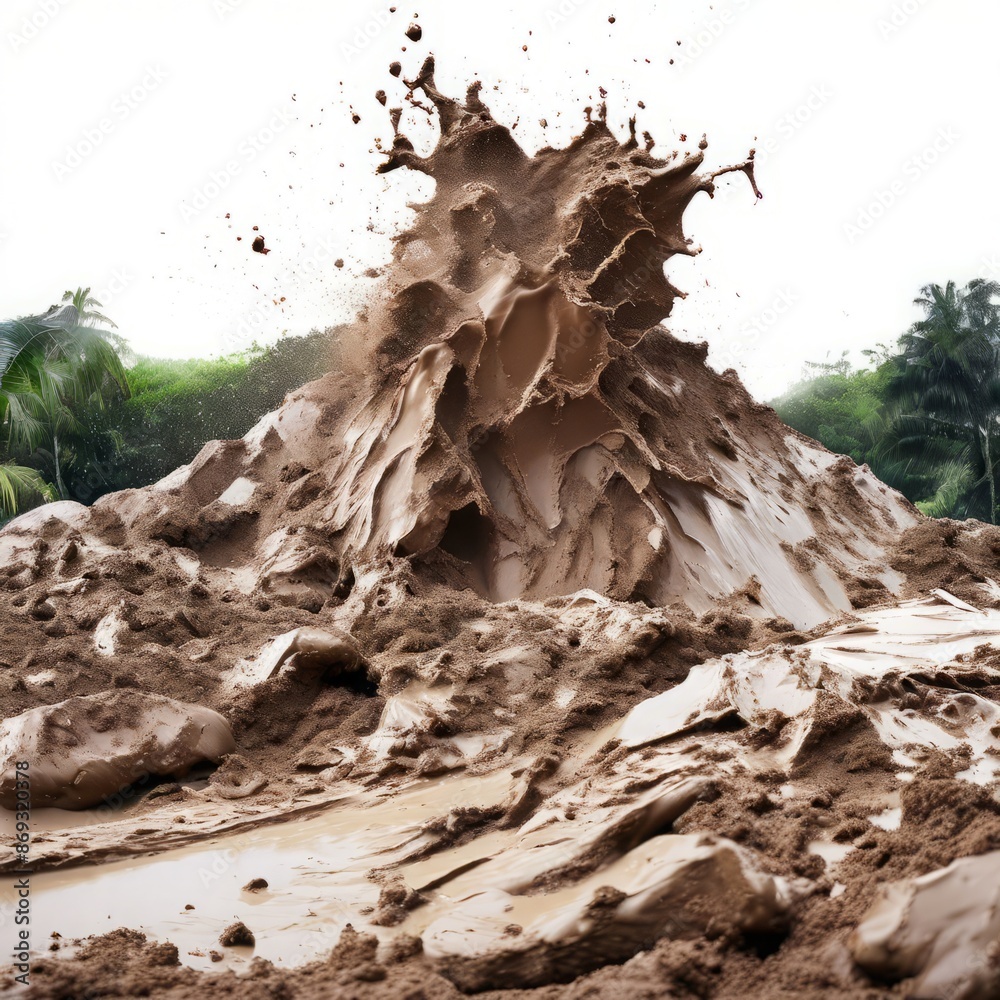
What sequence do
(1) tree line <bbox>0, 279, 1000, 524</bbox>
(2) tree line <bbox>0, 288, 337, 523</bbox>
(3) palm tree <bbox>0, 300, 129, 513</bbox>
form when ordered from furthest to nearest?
(1) tree line <bbox>0, 279, 1000, 524</bbox> → (2) tree line <bbox>0, 288, 337, 523</bbox> → (3) palm tree <bbox>0, 300, 129, 513</bbox>

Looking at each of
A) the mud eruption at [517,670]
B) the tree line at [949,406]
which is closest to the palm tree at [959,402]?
the tree line at [949,406]

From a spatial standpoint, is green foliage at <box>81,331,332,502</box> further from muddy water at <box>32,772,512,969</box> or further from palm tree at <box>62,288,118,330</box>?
muddy water at <box>32,772,512,969</box>

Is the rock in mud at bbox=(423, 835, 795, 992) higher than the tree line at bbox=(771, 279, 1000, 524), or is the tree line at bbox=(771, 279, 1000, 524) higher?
the tree line at bbox=(771, 279, 1000, 524)

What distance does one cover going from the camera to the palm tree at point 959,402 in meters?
23.9

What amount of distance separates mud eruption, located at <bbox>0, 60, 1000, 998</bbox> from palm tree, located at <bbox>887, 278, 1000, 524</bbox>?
14.7 metres

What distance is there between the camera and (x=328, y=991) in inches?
89.0

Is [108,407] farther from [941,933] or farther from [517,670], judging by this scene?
[941,933]

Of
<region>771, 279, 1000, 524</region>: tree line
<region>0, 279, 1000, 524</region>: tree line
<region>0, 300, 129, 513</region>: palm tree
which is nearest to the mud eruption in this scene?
<region>0, 300, 129, 513</region>: palm tree

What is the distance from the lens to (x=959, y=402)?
2400 centimetres

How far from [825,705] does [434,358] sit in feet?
15.1

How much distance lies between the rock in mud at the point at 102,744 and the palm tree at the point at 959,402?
22751mm

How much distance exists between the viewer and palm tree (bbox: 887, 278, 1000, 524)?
23859 millimetres

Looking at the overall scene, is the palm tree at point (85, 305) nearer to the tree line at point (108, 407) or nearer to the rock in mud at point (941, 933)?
the tree line at point (108, 407)

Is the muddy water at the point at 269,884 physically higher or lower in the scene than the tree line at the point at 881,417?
lower
